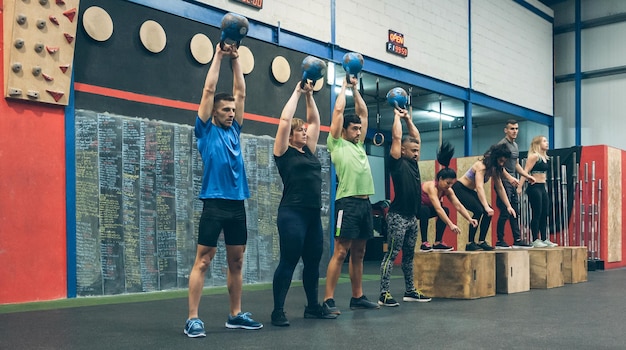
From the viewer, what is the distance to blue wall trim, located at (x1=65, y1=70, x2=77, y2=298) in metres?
5.18

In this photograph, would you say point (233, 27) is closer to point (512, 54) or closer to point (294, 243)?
point (294, 243)

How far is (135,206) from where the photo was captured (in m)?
5.64

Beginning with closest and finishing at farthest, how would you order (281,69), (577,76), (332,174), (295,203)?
(295,203) < (281,69) < (332,174) < (577,76)

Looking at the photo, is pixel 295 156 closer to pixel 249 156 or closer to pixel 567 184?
pixel 249 156

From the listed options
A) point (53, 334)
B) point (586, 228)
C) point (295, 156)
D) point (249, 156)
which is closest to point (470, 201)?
point (249, 156)

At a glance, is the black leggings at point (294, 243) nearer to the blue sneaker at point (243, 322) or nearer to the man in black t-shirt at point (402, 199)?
the blue sneaker at point (243, 322)

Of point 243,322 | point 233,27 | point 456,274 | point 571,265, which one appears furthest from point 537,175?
point 233,27

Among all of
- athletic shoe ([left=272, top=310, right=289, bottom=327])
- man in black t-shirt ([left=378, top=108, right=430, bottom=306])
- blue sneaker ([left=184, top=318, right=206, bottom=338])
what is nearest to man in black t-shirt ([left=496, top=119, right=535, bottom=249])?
man in black t-shirt ([left=378, top=108, right=430, bottom=306])

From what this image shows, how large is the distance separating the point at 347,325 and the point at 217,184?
3.86 feet

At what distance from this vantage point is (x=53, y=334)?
11.4 ft

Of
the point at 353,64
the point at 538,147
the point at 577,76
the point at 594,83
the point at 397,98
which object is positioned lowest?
the point at 538,147

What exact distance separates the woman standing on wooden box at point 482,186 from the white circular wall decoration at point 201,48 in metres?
2.84

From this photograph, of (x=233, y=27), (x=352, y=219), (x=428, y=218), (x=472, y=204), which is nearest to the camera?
(x=233, y=27)

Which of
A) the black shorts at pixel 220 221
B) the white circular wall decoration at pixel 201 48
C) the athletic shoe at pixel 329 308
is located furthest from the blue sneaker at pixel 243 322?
the white circular wall decoration at pixel 201 48
